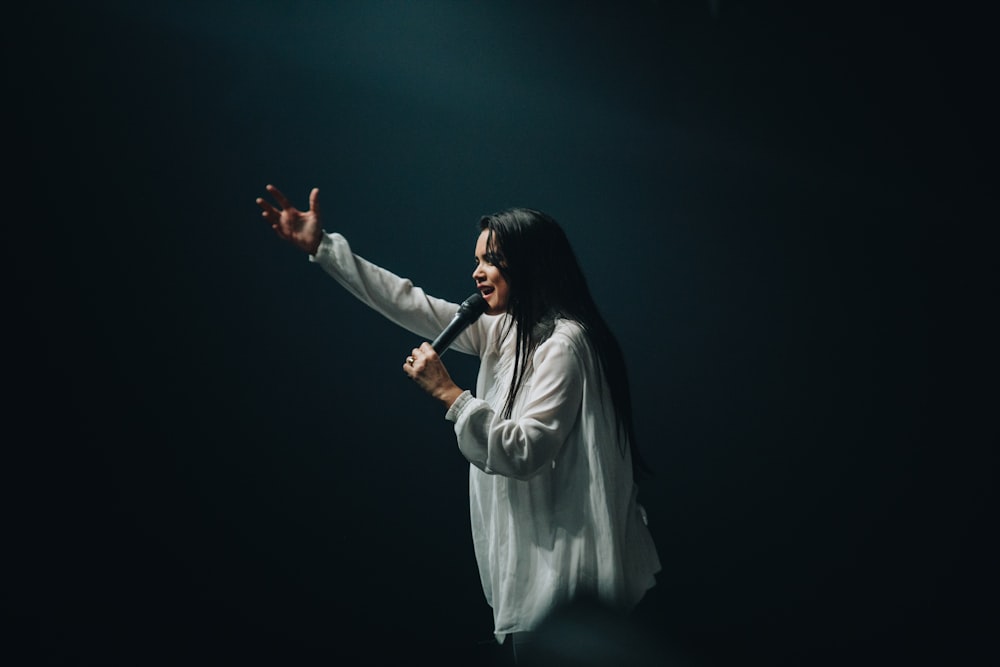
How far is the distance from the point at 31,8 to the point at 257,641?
154cm

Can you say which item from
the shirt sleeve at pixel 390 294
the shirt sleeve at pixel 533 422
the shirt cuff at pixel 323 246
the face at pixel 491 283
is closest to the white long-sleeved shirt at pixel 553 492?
the shirt sleeve at pixel 533 422

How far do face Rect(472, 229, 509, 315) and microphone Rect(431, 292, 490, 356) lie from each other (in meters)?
0.01

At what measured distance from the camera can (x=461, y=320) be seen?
1.69 metres

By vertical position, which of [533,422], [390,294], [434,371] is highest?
[390,294]

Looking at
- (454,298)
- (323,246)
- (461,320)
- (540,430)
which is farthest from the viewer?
(454,298)

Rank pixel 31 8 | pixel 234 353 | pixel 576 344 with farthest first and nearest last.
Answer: pixel 234 353 < pixel 31 8 < pixel 576 344

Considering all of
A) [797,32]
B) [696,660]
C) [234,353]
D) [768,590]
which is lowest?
[696,660]

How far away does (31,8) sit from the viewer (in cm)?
195

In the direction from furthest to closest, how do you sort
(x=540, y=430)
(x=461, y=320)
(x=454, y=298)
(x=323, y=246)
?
(x=454, y=298)
(x=323, y=246)
(x=461, y=320)
(x=540, y=430)

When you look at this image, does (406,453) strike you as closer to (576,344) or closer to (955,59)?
(576,344)

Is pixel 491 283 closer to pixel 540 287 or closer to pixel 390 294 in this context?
pixel 540 287

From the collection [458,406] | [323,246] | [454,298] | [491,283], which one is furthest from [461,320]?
[454,298]

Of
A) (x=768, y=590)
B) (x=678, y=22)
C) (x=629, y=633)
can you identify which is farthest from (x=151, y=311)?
(x=768, y=590)

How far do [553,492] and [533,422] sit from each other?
178mm
